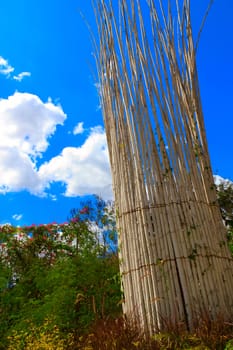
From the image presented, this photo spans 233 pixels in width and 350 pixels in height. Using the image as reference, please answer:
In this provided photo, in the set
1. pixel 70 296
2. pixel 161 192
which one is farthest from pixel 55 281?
pixel 161 192

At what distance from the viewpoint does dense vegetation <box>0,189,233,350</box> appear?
93.3 inches

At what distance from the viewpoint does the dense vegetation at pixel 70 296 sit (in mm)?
2369

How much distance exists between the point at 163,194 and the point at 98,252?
8.00 feet

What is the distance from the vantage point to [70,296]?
3736mm

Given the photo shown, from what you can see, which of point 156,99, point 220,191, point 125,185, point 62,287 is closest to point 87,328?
point 62,287

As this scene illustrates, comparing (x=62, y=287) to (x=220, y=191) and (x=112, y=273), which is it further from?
(x=220, y=191)

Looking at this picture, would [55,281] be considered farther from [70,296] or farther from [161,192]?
[161,192]

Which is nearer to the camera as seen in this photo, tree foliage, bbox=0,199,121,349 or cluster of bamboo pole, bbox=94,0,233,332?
cluster of bamboo pole, bbox=94,0,233,332

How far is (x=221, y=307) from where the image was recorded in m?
2.60

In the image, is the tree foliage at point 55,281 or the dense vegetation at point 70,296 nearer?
the dense vegetation at point 70,296

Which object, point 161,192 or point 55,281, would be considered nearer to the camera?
point 161,192

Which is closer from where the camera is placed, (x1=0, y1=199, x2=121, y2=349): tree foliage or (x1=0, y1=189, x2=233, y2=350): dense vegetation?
(x1=0, y1=189, x2=233, y2=350): dense vegetation

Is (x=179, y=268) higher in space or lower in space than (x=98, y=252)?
lower

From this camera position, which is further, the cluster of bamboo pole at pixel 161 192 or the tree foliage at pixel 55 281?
the tree foliage at pixel 55 281
